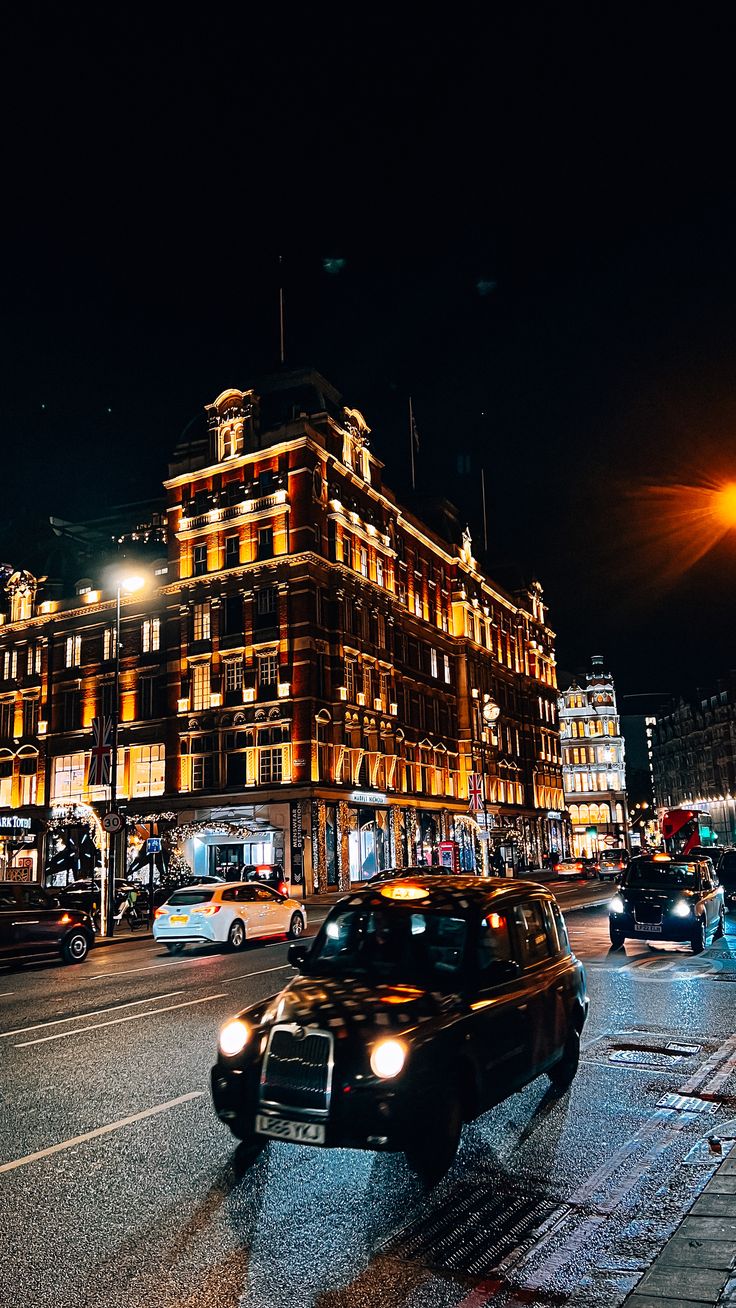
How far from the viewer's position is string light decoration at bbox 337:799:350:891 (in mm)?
49781

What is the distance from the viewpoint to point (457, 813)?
66.6 metres

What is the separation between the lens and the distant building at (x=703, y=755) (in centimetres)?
13238

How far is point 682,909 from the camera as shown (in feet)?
60.6

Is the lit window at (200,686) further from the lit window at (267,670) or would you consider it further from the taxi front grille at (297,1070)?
the taxi front grille at (297,1070)

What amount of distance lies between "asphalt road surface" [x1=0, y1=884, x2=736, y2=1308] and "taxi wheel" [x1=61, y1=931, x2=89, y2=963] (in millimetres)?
9975

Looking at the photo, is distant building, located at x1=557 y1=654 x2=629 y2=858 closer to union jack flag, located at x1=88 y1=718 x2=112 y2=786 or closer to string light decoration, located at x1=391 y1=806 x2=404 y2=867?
string light decoration, located at x1=391 y1=806 x2=404 y2=867

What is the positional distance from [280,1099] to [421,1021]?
0.99 m

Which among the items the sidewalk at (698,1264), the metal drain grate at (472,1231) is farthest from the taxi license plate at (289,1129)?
the sidewalk at (698,1264)

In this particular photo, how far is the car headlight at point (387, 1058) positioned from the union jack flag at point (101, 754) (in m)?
22.6

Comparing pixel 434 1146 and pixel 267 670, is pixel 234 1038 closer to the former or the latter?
pixel 434 1146

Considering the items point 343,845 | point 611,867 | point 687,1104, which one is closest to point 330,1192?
point 687,1104

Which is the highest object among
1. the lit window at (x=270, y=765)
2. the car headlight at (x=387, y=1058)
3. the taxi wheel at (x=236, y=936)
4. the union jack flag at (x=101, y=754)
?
the lit window at (x=270, y=765)

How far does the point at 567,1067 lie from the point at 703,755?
476 ft

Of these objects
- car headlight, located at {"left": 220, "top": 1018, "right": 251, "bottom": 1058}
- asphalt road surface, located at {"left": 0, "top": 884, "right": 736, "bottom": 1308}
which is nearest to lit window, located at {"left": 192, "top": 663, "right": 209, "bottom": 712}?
asphalt road surface, located at {"left": 0, "top": 884, "right": 736, "bottom": 1308}
